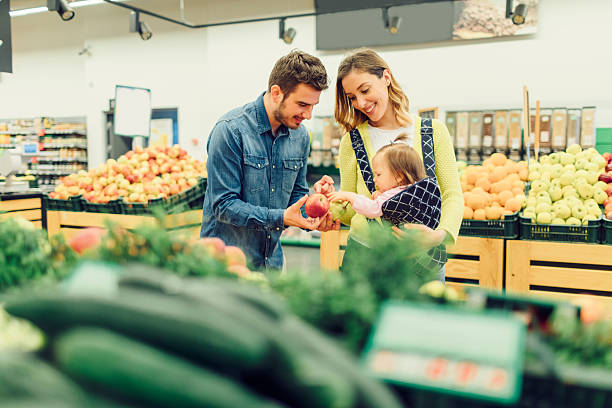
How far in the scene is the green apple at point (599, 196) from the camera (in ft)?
11.7

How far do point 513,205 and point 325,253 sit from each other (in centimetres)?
139

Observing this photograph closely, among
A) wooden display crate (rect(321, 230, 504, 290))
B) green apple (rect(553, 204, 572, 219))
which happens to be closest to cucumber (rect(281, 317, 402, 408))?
wooden display crate (rect(321, 230, 504, 290))

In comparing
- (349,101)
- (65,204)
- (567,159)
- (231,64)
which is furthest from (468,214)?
(231,64)

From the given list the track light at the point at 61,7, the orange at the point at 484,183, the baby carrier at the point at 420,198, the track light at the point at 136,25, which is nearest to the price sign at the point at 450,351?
the baby carrier at the point at 420,198

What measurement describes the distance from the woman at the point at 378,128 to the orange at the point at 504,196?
167 centimetres

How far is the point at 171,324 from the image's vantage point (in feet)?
1.96

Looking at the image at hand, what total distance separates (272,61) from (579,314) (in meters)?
8.97

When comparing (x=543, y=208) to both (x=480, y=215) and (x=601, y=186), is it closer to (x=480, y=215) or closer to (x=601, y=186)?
(x=480, y=215)

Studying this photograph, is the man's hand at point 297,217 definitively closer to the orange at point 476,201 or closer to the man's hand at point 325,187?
the man's hand at point 325,187

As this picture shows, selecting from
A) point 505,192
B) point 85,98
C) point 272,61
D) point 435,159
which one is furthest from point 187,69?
point 435,159

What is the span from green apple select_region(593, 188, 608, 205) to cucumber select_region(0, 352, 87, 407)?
3.80 meters

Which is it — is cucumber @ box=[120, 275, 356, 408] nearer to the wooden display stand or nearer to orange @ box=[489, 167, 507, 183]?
the wooden display stand

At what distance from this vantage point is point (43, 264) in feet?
3.58

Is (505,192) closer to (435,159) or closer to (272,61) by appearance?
(435,159)
